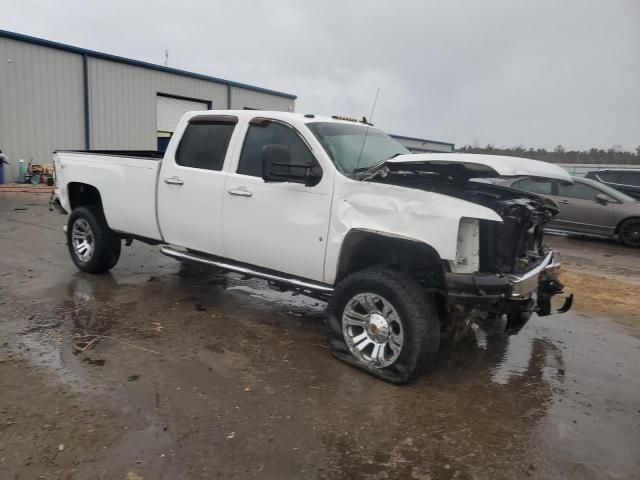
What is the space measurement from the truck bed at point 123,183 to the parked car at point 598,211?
8517mm

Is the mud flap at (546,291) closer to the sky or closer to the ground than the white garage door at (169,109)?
closer to the ground

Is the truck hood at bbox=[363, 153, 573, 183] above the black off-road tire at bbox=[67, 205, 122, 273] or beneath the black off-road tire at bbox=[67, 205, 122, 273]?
above

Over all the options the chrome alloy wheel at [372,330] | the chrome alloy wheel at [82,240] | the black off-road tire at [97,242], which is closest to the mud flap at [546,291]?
the chrome alloy wheel at [372,330]

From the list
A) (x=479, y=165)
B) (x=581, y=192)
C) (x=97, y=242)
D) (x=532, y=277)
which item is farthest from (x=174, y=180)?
(x=581, y=192)

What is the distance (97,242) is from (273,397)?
12.6ft

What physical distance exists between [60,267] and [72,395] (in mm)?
4004

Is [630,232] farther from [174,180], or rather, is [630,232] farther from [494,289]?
[174,180]

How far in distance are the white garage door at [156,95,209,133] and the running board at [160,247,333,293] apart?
63.1ft

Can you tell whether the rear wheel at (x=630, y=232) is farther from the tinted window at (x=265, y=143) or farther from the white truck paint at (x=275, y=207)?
the tinted window at (x=265, y=143)

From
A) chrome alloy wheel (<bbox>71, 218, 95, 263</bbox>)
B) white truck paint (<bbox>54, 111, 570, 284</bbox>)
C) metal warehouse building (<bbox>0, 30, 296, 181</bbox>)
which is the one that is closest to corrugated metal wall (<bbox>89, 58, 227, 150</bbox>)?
metal warehouse building (<bbox>0, 30, 296, 181</bbox>)

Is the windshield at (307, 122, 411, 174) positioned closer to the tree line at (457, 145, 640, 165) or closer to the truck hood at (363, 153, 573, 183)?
the truck hood at (363, 153, 573, 183)

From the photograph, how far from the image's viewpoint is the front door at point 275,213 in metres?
4.29

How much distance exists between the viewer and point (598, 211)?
1180 centimetres

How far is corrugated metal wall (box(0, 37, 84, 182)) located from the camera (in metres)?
18.1
